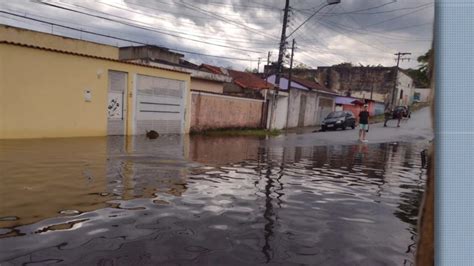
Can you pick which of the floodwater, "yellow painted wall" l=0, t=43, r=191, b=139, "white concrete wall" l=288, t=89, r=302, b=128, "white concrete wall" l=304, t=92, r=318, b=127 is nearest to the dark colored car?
"white concrete wall" l=288, t=89, r=302, b=128

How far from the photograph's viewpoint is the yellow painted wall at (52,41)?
22.0m

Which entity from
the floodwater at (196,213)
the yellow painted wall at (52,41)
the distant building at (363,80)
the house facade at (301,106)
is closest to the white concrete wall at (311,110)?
the house facade at (301,106)

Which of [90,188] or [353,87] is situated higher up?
[353,87]

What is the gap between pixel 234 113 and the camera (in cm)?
2412

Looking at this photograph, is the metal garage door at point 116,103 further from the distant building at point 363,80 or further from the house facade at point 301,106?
the distant building at point 363,80

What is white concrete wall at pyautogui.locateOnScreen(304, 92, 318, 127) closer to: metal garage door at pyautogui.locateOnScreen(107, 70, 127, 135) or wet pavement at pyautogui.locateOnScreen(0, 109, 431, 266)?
metal garage door at pyautogui.locateOnScreen(107, 70, 127, 135)

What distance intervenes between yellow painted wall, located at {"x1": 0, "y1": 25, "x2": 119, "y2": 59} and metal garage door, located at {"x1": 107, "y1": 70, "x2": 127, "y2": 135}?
1011 cm

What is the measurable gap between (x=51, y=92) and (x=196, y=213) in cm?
1113

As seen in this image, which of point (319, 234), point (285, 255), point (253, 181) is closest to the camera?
point (285, 255)

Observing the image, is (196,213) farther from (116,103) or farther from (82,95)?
(116,103)

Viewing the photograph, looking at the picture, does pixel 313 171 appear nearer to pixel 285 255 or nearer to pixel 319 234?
pixel 319 234

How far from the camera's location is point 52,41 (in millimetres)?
23891

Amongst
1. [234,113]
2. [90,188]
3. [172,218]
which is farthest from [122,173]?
[234,113]
